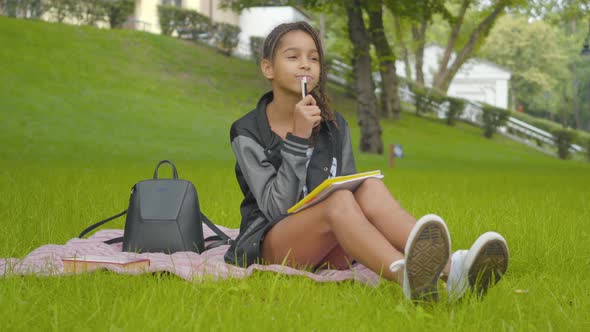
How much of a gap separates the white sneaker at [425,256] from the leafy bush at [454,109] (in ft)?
105

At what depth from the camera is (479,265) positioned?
3.14 meters

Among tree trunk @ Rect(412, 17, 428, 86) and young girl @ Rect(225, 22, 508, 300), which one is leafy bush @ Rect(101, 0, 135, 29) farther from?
young girl @ Rect(225, 22, 508, 300)

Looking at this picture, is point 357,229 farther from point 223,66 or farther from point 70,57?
point 223,66

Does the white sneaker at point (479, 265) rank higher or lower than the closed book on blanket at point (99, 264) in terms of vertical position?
higher

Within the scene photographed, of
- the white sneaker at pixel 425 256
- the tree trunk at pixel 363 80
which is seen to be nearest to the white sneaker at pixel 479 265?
the white sneaker at pixel 425 256

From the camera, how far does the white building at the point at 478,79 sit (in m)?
60.6

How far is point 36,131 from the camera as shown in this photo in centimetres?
1930

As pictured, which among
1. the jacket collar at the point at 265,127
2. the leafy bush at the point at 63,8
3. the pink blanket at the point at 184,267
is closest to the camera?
the pink blanket at the point at 184,267

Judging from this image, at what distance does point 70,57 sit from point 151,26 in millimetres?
10797

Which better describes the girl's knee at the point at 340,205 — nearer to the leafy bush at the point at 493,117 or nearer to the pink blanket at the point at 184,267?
the pink blanket at the point at 184,267

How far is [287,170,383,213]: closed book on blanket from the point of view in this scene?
3533 millimetres

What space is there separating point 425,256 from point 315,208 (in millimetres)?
735

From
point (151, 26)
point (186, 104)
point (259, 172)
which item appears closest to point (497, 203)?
point (259, 172)

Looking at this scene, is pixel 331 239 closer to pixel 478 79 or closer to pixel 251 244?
pixel 251 244
